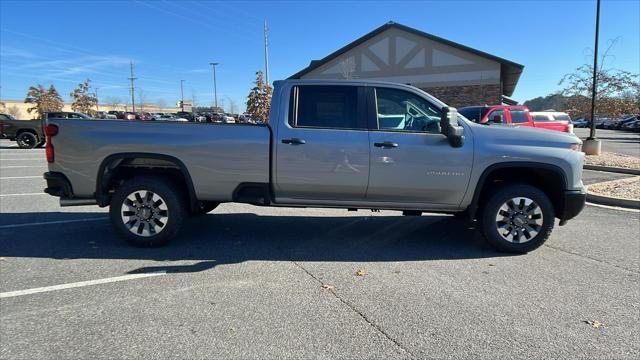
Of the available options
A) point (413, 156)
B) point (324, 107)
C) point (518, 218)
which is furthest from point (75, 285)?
point (518, 218)

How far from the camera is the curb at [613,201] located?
775 cm

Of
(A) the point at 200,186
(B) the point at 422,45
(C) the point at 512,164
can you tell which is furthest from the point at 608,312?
(B) the point at 422,45

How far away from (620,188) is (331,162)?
7.40 meters

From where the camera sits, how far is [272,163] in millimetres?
5020

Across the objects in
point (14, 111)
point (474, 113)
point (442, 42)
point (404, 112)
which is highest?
point (442, 42)

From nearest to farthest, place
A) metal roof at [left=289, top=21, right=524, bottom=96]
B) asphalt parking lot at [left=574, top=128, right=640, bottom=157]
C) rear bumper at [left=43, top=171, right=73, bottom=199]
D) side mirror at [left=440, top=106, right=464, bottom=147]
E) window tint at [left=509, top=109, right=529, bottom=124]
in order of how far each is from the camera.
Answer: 1. side mirror at [left=440, top=106, right=464, bottom=147]
2. rear bumper at [left=43, top=171, right=73, bottom=199]
3. window tint at [left=509, top=109, right=529, bottom=124]
4. asphalt parking lot at [left=574, top=128, right=640, bottom=157]
5. metal roof at [left=289, top=21, right=524, bottom=96]

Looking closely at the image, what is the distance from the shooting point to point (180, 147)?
502cm

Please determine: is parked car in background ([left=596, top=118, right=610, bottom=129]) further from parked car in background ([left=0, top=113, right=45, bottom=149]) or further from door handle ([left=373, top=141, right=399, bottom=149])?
door handle ([left=373, top=141, right=399, bottom=149])

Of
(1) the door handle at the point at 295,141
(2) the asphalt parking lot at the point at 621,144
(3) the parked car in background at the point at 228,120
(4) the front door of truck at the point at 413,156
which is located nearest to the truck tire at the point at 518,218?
(4) the front door of truck at the point at 413,156

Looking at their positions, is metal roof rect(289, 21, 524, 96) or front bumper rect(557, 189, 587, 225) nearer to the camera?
front bumper rect(557, 189, 587, 225)

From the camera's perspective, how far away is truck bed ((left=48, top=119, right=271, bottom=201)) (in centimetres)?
500

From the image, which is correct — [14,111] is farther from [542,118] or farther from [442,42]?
[542,118]

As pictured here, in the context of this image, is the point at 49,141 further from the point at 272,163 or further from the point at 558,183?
the point at 558,183

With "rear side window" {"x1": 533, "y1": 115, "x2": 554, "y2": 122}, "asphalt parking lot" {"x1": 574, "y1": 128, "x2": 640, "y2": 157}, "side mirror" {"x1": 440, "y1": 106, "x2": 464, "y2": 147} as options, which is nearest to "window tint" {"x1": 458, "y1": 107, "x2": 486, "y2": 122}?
"rear side window" {"x1": 533, "y1": 115, "x2": 554, "y2": 122}
